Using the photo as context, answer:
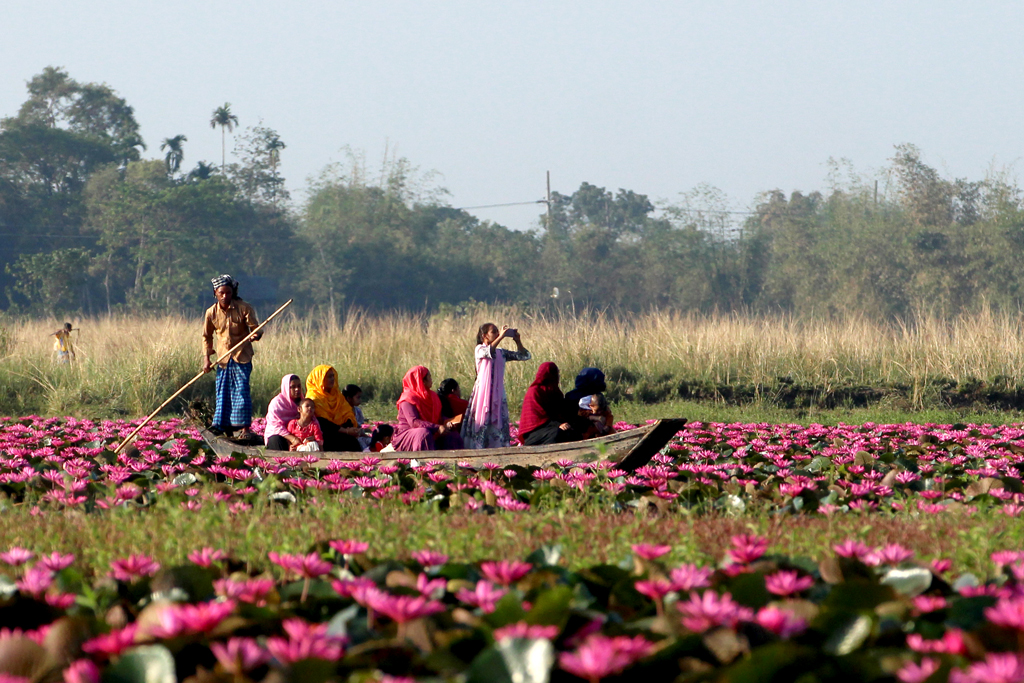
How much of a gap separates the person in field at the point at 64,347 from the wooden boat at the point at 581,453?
29.8 ft

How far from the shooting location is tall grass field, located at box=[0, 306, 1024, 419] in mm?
12273

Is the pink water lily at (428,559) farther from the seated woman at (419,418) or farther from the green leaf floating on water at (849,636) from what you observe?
the seated woman at (419,418)

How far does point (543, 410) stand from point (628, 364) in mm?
6669

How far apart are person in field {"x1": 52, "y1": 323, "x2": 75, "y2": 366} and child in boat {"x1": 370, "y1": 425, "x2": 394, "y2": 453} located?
7.48m

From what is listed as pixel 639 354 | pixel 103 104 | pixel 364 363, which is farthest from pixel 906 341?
pixel 103 104

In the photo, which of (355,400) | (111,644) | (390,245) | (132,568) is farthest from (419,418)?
(390,245)

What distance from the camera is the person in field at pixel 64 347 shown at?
13885 millimetres

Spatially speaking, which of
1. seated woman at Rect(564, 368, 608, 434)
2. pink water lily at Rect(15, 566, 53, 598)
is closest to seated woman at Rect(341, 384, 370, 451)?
seated woman at Rect(564, 368, 608, 434)

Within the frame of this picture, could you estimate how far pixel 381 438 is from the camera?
759 cm

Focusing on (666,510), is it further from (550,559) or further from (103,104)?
(103,104)

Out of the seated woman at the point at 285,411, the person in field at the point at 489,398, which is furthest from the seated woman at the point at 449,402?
the seated woman at the point at 285,411

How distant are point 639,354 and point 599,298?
2896 centimetres

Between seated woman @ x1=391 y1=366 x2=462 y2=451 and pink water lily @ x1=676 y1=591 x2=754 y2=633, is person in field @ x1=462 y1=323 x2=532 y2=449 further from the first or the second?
pink water lily @ x1=676 y1=591 x2=754 y2=633

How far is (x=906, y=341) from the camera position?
13484 mm
